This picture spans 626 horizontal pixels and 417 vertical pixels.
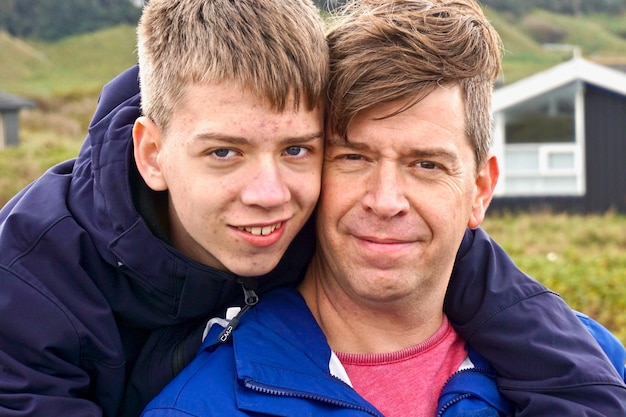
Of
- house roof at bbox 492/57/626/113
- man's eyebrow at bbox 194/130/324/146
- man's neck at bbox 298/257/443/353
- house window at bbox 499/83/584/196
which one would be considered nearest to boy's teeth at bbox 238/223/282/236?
man's eyebrow at bbox 194/130/324/146

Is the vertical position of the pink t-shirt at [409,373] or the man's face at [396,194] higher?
the man's face at [396,194]

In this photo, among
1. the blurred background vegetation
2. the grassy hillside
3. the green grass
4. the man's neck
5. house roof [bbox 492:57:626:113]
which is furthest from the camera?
the grassy hillside

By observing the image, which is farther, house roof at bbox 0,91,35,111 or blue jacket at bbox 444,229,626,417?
house roof at bbox 0,91,35,111

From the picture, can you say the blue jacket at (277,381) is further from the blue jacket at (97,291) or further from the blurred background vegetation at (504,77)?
the blurred background vegetation at (504,77)

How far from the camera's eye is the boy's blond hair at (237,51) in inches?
90.9

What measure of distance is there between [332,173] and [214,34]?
0.51 m

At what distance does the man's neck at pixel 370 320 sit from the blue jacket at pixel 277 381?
115 millimetres

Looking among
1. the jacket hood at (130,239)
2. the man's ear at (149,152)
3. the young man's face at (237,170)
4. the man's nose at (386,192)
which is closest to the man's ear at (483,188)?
the man's nose at (386,192)

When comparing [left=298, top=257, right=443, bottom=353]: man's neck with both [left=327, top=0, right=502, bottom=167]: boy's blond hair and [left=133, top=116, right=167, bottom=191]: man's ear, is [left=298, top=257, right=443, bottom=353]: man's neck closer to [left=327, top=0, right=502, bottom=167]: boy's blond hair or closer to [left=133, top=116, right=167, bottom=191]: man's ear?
[left=327, top=0, right=502, bottom=167]: boy's blond hair

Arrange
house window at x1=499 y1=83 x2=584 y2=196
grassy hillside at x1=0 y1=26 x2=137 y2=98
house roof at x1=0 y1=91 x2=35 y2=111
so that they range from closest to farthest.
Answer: house window at x1=499 y1=83 x2=584 y2=196 < house roof at x1=0 y1=91 x2=35 y2=111 < grassy hillside at x1=0 y1=26 x2=137 y2=98

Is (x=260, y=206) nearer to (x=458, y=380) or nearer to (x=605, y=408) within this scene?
(x=458, y=380)

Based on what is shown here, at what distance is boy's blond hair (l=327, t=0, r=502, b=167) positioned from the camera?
2475 millimetres

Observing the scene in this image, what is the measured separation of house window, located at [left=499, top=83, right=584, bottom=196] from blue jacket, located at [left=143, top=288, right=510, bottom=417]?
18251 mm

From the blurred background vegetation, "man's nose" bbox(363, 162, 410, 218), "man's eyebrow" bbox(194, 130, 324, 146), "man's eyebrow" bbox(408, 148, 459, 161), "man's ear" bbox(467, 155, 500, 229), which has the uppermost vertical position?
"man's eyebrow" bbox(194, 130, 324, 146)
